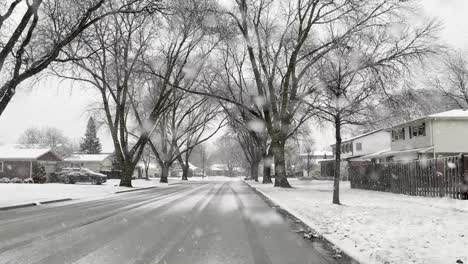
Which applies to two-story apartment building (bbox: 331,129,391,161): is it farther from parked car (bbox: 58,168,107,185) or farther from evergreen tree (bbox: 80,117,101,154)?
evergreen tree (bbox: 80,117,101,154)

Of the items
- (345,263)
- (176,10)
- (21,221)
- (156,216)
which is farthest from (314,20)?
(345,263)

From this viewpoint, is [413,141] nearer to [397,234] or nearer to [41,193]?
[41,193]

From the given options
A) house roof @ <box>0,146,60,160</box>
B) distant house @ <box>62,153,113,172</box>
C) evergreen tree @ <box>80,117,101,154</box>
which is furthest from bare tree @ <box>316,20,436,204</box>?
evergreen tree @ <box>80,117,101,154</box>

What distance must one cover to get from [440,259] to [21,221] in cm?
1017

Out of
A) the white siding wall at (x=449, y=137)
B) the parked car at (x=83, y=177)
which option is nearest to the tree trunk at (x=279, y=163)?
the white siding wall at (x=449, y=137)

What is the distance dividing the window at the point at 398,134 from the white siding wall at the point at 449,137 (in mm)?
5478

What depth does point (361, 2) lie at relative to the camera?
25.3 metres

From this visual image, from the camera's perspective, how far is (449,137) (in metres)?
34.4

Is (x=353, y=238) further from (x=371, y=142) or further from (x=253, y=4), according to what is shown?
(x=371, y=142)

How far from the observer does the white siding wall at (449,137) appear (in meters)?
34.3

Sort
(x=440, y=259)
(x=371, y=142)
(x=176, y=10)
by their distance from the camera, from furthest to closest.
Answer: (x=371, y=142), (x=176, y=10), (x=440, y=259)

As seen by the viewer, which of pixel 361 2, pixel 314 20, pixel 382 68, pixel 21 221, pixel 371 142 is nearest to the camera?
pixel 21 221

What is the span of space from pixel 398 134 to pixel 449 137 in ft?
22.8

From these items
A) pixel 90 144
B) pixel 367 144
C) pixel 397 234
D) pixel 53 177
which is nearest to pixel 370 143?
pixel 367 144
